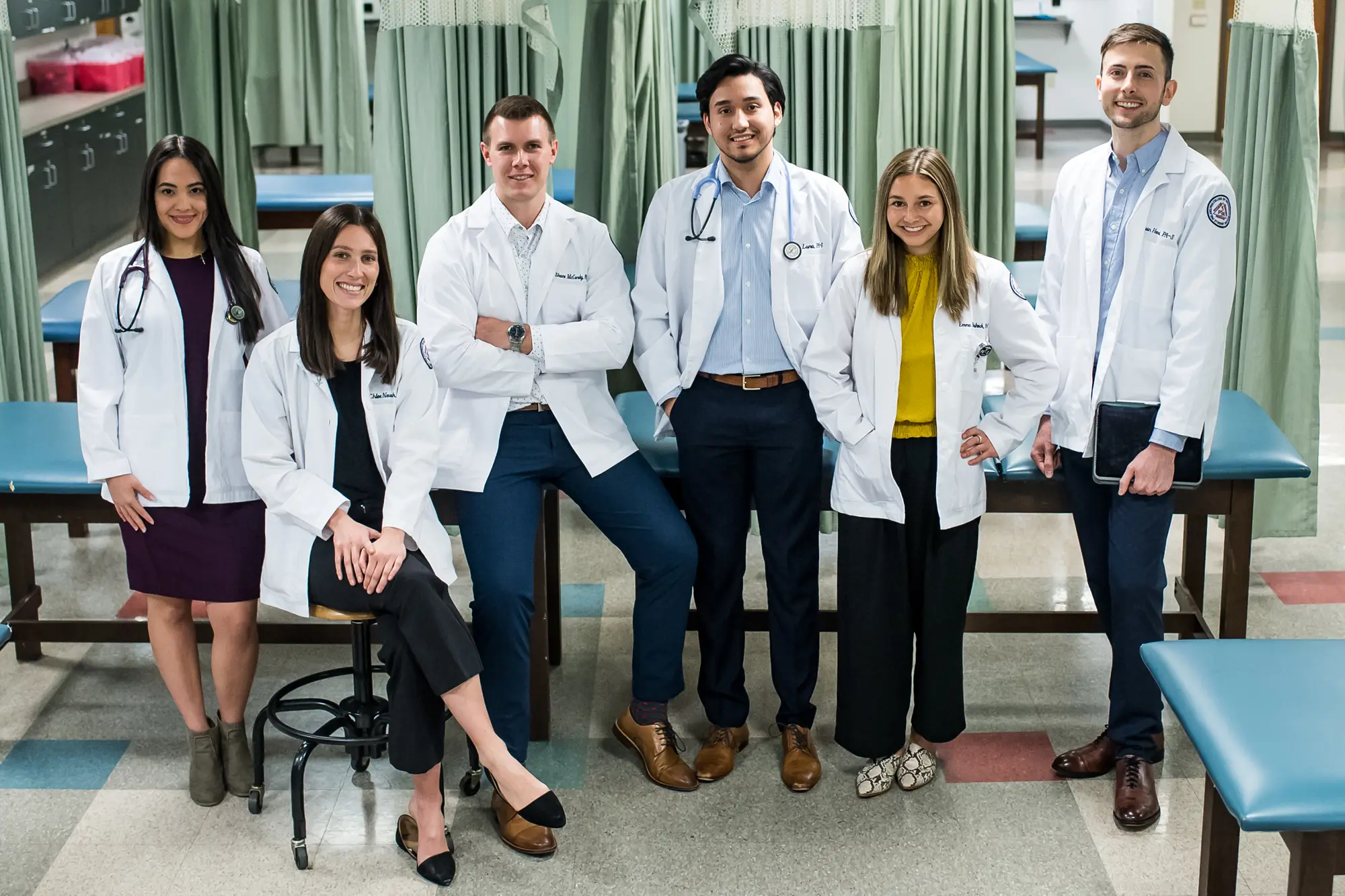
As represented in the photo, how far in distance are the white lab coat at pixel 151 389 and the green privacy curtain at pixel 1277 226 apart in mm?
2705

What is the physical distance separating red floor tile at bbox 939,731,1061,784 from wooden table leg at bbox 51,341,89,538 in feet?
9.56

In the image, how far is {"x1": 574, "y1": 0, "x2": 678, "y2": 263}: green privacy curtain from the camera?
156 inches

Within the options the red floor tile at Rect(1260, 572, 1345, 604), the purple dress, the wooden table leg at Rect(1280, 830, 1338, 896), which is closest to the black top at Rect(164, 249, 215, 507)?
the purple dress

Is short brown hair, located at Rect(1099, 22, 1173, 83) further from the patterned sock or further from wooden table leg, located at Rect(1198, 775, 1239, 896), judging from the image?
the patterned sock

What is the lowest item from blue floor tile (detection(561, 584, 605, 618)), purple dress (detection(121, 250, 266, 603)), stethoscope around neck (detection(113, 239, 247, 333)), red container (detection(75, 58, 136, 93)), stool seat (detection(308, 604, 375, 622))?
blue floor tile (detection(561, 584, 605, 618))

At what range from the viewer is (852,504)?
10.1 feet

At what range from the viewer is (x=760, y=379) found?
3.20 meters

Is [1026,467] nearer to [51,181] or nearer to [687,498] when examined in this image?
[687,498]

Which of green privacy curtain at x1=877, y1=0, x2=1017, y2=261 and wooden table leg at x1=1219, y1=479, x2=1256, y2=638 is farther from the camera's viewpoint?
green privacy curtain at x1=877, y1=0, x2=1017, y2=261

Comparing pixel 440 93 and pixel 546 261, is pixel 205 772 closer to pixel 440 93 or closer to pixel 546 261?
pixel 546 261

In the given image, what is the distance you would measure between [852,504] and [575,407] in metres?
0.68

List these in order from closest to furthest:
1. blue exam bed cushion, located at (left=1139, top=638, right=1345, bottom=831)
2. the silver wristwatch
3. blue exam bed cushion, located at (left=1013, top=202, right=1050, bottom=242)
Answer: blue exam bed cushion, located at (left=1139, top=638, right=1345, bottom=831) < the silver wristwatch < blue exam bed cushion, located at (left=1013, top=202, right=1050, bottom=242)

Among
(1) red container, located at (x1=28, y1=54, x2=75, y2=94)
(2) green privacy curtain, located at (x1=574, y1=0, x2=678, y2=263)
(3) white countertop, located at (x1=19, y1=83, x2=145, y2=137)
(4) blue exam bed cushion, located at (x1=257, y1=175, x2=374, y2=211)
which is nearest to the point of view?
(2) green privacy curtain, located at (x1=574, y1=0, x2=678, y2=263)

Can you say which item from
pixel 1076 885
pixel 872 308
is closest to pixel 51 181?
pixel 872 308
